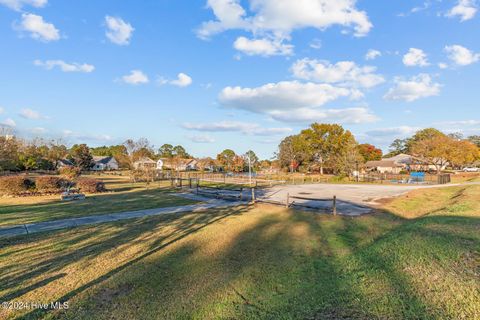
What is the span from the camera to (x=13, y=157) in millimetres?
39406

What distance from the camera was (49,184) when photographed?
64.7 feet

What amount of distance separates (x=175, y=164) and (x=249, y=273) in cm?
6141

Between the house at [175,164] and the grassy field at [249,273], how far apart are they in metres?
56.0

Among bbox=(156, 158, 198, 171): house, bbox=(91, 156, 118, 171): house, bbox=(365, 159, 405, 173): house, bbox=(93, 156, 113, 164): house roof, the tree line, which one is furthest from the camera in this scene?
bbox=(93, 156, 113, 164): house roof

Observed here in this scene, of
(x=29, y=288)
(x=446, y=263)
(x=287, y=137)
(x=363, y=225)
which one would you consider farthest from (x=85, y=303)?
(x=287, y=137)

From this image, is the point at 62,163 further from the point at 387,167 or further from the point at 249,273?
the point at 387,167

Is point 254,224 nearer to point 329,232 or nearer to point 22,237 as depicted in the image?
point 329,232

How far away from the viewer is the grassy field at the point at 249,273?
13.3 ft

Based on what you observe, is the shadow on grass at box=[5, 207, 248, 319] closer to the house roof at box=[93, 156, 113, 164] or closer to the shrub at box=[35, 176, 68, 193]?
the shrub at box=[35, 176, 68, 193]

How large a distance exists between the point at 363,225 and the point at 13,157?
48162 mm

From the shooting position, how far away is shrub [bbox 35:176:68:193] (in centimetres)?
1930

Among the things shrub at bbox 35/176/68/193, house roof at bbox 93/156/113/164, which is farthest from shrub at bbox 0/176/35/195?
house roof at bbox 93/156/113/164

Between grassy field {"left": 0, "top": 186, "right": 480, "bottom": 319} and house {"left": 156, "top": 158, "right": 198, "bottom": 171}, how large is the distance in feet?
184

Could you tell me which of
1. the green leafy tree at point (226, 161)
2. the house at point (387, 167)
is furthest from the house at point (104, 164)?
the house at point (387, 167)
